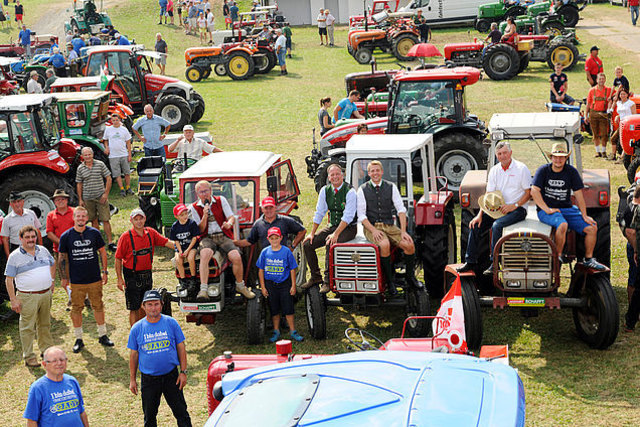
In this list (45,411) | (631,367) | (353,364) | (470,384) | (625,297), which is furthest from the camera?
(625,297)

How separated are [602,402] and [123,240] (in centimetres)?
502

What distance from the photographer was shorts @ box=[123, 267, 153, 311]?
8.67 m

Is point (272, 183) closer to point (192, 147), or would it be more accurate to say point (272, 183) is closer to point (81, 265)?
point (81, 265)

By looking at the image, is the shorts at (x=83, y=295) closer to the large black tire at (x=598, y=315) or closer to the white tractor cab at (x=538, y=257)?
the white tractor cab at (x=538, y=257)

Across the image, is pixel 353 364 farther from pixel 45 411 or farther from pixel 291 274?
pixel 291 274

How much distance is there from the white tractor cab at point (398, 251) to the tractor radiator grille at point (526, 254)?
995 mm

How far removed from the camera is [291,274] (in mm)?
8508

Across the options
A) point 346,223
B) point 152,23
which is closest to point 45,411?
point 346,223

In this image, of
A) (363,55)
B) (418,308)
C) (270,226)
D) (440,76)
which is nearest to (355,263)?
(418,308)

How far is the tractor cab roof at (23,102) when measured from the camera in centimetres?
1252

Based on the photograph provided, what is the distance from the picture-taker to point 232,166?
970cm

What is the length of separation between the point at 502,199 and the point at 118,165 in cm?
909

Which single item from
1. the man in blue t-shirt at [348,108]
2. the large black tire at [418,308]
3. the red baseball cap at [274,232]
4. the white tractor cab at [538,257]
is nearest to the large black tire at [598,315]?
the white tractor cab at [538,257]

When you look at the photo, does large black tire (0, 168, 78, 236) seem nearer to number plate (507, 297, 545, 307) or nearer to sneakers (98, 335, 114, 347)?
sneakers (98, 335, 114, 347)
